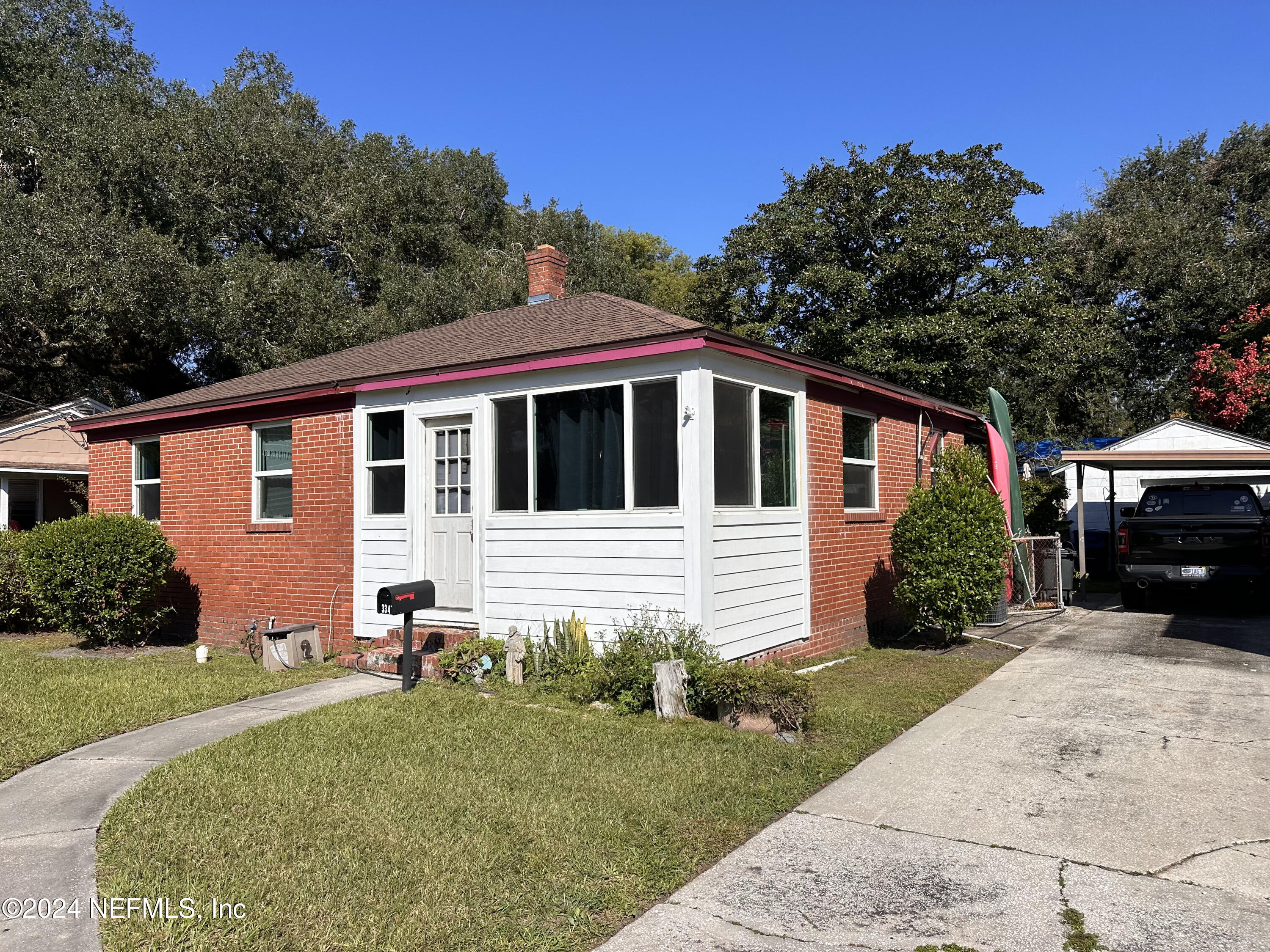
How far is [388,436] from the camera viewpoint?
9.85 metres

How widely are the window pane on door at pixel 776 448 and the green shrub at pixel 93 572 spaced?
299 inches

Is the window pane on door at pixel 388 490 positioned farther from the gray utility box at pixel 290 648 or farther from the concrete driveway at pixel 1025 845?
the concrete driveway at pixel 1025 845

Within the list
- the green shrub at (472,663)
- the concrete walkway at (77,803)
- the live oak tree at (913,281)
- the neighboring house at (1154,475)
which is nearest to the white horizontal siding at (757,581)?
the green shrub at (472,663)

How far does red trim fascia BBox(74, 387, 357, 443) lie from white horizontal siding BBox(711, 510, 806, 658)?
4889 millimetres

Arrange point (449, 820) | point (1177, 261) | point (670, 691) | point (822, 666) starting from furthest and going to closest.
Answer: point (1177, 261) < point (822, 666) < point (670, 691) < point (449, 820)

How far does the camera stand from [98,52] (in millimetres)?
23844

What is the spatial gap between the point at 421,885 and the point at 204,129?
75.9 ft

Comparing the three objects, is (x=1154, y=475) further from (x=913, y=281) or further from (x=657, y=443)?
(x=657, y=443)

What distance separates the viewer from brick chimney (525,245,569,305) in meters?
13.4

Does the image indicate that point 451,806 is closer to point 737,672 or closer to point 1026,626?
point 737,672

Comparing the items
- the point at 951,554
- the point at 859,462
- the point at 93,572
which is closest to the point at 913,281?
the point at 859,462

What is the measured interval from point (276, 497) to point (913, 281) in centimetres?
1669

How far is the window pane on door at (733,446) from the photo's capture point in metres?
7.86

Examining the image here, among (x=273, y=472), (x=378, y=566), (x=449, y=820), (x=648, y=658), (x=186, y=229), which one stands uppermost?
(x=186, y=229)
